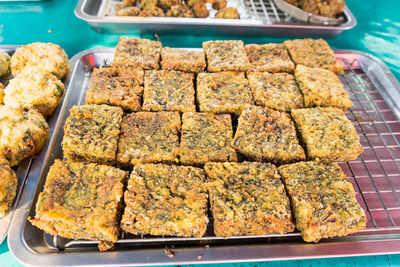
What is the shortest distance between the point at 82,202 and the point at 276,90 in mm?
2078

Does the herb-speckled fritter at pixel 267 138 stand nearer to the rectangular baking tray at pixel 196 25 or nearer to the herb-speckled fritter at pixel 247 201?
the herb-speckled fritter at pixel 247 201

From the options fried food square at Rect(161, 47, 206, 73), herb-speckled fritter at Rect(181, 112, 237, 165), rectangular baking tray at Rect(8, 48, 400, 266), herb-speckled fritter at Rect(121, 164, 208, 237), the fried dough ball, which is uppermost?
the fried dough ball

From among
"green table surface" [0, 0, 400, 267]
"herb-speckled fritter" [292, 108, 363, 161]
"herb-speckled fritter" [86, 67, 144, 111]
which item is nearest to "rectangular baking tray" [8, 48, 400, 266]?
"herb-speckled fritter" [292, 108, 363, 161]

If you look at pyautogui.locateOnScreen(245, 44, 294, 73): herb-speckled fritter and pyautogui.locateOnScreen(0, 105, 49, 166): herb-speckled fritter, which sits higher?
pyautogui.locateOnScreen(245, 44, 294, 73): herb-speckled fritter

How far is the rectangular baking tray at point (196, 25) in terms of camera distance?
3.72m

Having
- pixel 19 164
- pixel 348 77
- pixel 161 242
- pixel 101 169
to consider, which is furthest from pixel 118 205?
pixel 348 77

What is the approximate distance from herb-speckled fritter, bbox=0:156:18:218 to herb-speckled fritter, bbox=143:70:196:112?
4.02ft

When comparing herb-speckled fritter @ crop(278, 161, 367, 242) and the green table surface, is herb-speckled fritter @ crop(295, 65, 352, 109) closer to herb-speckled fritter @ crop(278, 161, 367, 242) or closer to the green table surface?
herb-speckled fritter @ crop(278, 161, 367, 242)

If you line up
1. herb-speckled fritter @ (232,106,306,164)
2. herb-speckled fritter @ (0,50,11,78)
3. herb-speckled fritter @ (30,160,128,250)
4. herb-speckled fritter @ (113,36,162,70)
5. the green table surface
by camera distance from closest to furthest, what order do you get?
herb-speckled fritter @ (30,160,128,250), herb-speckled fritter @ (232,106,306,164), herb-speckled fritter @ (113,36,162,70), herb-speckled fritter @ (0,50,11,78), the green table surface

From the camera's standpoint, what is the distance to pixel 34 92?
258 centimetres

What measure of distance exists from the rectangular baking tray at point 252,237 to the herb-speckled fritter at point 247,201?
142 millimetres

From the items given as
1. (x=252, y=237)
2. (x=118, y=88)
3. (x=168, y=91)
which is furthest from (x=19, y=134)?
(x=252, y=237)

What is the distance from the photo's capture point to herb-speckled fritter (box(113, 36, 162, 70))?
286cm

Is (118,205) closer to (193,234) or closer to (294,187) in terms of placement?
(193,234)
